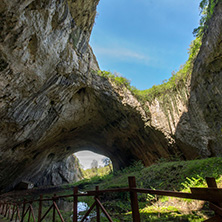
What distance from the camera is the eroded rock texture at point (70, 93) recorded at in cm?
537

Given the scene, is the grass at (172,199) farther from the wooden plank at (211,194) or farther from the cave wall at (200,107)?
the wooden plank at (211,194)

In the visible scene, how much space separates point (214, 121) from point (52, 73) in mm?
8583

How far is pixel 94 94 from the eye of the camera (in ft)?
35.1

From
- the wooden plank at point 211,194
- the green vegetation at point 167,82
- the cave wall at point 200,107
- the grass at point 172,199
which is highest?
the green vegetation at point 167,82

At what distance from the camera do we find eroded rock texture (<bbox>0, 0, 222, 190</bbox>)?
17.6 ft

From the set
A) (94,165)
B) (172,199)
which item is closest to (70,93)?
(172,199)

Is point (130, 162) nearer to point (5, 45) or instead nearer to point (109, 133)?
point (109, 133)

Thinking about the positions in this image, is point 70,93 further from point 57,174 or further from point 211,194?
point 57,174

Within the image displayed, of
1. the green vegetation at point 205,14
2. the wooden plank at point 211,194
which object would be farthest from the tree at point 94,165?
the wooden plank at point 211,194

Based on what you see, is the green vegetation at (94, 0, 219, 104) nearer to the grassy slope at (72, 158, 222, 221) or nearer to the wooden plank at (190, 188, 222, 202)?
the grassy slope at (72, 158, 222, 221)

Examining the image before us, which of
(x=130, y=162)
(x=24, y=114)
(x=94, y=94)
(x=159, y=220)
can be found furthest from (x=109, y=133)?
(x=159, y=220)

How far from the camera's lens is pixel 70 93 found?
30.7 feet

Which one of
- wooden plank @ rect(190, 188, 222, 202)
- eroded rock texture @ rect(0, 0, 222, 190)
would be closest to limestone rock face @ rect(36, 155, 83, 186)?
eroded rock texture @ rect(0, 0, 222, 190)

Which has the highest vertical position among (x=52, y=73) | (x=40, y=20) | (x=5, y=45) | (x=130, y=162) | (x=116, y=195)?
(x=40, y=20)
